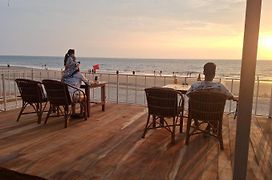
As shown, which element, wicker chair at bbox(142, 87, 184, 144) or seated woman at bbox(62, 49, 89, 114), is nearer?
wicker chair at bbox(142, 87, 184, 144)

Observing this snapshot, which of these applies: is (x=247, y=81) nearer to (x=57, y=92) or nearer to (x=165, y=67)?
(x=57, y=92)

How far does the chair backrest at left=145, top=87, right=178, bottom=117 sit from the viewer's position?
334 centimetres

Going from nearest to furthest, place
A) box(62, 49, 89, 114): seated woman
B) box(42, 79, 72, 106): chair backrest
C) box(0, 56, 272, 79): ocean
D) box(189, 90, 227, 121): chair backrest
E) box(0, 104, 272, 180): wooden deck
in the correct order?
1. box(0, 104, 272, 180): wooden deck
2. box(189, 90, 227, 121): chair backrest
3. box(42, 79, 72, 106): chair backrest
4. box(62, 49, 89, 114): seated woman
5. box(0, 56, 272, 79): ocean

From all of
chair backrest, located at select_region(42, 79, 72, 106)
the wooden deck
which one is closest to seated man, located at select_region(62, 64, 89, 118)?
chair backrest, located at select_region(42, 79, 72, 106)

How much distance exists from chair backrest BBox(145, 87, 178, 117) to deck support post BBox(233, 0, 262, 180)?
63.8 inches

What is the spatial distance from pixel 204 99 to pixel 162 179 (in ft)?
4.32

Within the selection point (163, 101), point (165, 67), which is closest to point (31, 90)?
point (163, 101)

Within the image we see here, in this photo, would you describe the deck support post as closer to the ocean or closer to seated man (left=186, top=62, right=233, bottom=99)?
seated man (left=186, top=62, right=233, bottom=99)

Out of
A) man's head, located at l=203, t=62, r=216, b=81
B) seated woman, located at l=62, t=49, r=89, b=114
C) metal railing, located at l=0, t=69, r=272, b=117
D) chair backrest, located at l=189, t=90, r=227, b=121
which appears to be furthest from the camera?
metal railing, located at l=0, t=69, r=272, b=117

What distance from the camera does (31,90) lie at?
4203 mm

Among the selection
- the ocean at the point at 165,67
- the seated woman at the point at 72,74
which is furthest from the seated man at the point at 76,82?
the ocean at the point at 165,67

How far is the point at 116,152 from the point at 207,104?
1370 millimetres

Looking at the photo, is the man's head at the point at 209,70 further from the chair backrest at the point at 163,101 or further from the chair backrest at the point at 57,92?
the chair backrest at the point at 57,92

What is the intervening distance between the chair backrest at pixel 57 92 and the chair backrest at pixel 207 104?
6.80 feet
